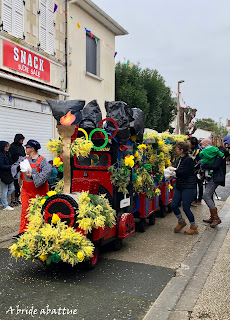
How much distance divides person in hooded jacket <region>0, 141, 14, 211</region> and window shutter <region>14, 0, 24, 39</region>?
391 cm

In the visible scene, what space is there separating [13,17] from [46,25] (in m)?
1.76

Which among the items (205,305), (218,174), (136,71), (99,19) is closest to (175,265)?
(205,305)

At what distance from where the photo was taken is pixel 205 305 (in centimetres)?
360

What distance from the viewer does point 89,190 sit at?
469 centimetres

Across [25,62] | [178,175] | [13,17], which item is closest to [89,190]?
[178,175]

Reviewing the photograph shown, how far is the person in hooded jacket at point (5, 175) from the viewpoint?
830 cm

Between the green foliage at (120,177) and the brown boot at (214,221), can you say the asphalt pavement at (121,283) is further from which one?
the green foliage at (120,177)

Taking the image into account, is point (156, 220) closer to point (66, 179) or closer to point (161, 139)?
point (161, 139)

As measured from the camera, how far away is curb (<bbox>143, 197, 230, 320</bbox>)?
3527mm

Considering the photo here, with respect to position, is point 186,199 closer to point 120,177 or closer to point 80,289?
point 120,177

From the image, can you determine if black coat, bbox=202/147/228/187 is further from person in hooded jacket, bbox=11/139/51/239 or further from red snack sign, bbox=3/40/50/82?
red snack sign, bbox=3/40/50/82

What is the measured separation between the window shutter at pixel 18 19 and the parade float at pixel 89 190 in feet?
20.4

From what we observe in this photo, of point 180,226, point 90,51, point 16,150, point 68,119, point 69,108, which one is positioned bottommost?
point 180,226

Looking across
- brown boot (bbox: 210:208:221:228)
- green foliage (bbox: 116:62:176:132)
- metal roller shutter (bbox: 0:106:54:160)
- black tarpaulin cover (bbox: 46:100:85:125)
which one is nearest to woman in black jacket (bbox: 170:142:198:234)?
brown boot (bbox: 210:208:221:228)
